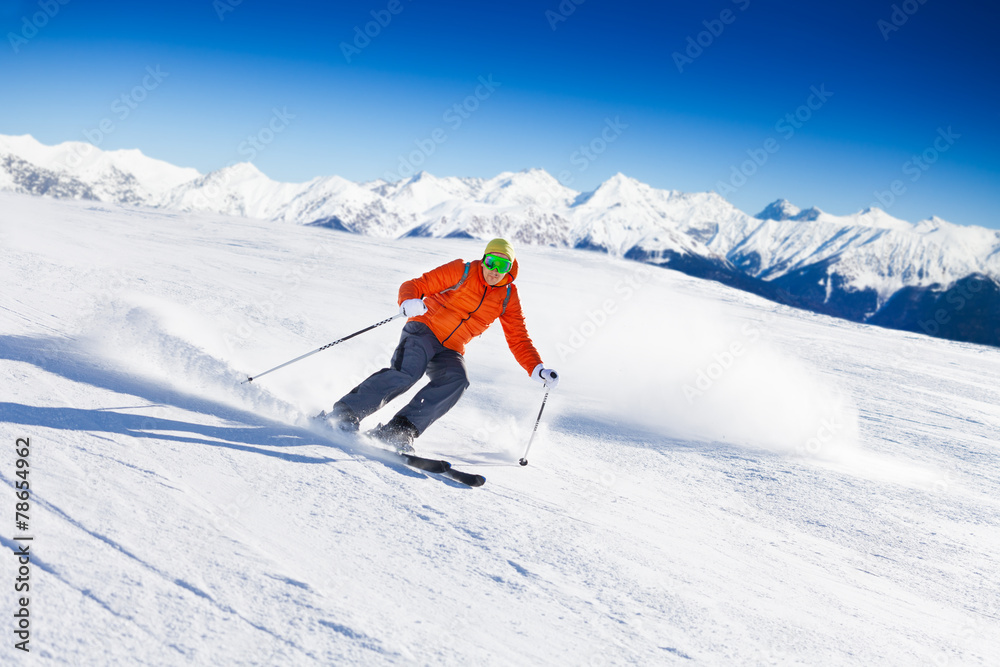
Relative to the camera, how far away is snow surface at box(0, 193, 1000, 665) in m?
2.06

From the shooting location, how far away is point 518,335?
491 cm

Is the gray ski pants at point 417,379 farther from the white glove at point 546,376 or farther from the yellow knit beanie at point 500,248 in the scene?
the yellow knit beanie at point 500,248

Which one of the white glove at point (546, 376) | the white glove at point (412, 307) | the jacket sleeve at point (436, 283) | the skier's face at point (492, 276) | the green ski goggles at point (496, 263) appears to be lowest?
the white glove at point (546, 376)

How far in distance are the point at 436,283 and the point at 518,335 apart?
3.00 ft

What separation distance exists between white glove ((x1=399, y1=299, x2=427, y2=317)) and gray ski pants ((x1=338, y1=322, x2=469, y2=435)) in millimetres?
164

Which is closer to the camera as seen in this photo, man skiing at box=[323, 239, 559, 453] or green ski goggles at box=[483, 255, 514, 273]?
man skiing at box=[323, 239, 559, 453]

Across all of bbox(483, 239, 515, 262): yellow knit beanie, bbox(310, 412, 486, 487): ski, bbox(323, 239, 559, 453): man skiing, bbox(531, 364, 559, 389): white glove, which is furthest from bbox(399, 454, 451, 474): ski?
bbox(483, 239, 515, 262): yellow knit beanie

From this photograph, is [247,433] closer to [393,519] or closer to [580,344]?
[393,519]

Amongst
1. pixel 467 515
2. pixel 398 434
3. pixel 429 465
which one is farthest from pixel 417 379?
pixel 467 515

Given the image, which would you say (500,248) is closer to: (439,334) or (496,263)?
(496,263)

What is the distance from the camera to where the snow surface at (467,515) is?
2.06 meters

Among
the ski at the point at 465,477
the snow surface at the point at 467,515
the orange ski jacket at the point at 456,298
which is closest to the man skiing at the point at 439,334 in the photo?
the orange ski jacket at the point at 456,298

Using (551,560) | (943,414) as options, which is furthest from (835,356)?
(551,560)

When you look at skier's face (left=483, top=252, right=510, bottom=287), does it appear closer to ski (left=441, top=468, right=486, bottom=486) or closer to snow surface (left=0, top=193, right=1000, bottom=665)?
snow surface (left=0, top=193, right=1000, bottom=665)
